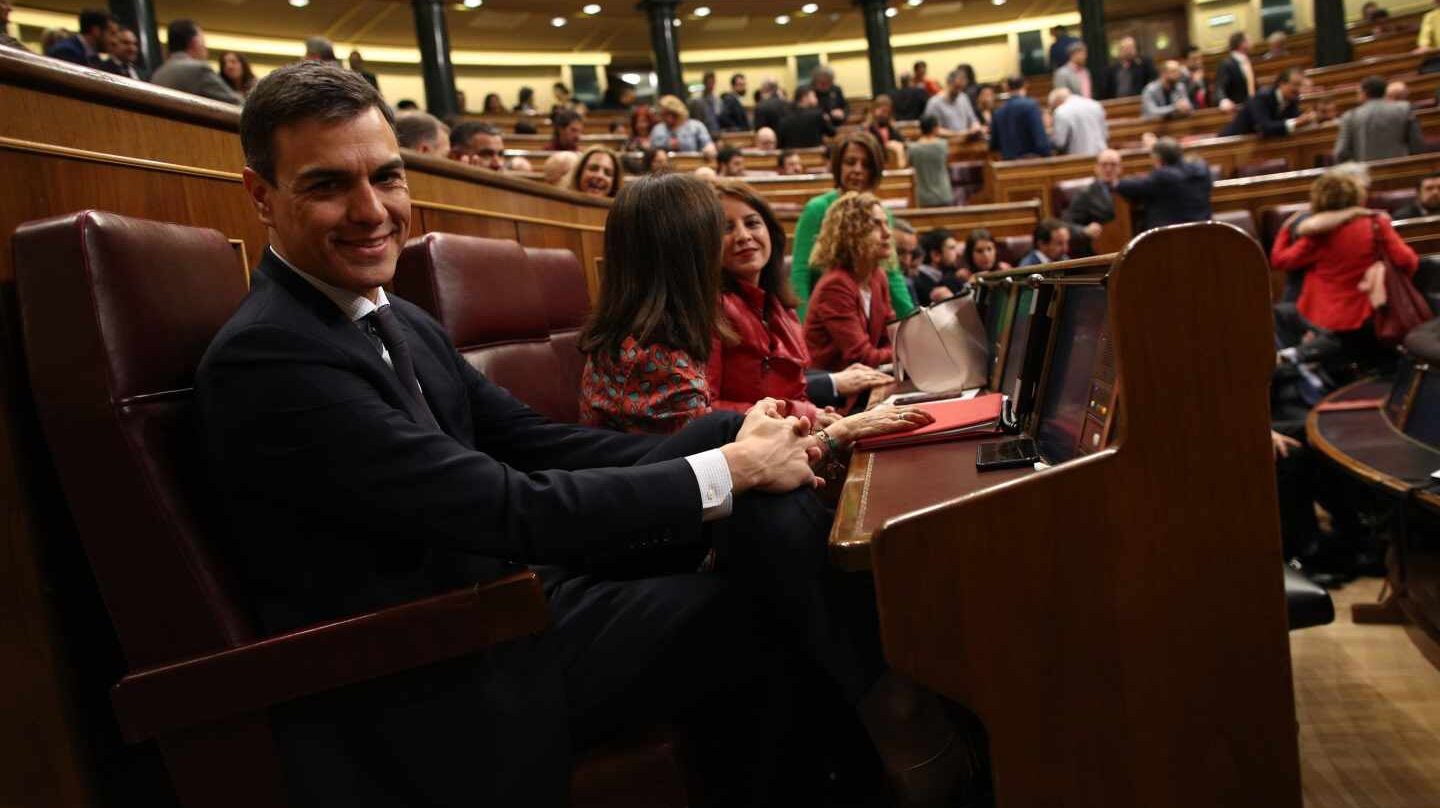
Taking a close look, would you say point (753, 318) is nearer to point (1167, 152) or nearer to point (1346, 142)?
point (1167, 152)

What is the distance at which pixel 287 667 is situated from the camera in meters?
0.69

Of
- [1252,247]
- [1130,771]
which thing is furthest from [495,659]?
[1252,247]

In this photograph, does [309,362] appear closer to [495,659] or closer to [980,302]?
[495,659]

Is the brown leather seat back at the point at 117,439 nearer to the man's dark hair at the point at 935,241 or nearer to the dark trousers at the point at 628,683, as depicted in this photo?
the dark trousers at the point at 628,683

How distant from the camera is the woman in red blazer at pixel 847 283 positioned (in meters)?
2.03

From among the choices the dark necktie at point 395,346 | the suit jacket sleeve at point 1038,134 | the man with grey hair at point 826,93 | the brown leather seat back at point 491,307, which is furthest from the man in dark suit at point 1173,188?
the dark necktie at point 395,346

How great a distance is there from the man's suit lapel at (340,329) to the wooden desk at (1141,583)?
373 millimetres

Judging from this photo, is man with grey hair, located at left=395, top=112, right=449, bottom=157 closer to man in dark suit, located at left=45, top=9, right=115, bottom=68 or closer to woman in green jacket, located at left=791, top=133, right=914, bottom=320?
woman in green jacket, located at left=791, top=133, right=914, bottom=320

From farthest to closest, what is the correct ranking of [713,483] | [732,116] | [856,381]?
[732,116], [856,381], [713,483]

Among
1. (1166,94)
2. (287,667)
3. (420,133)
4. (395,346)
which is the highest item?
(1166,94)

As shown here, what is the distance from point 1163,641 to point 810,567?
29 centimetres

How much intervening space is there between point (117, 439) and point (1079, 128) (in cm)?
582

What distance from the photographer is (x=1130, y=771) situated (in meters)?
0.79

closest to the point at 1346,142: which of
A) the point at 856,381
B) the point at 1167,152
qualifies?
the point at 1167,152
